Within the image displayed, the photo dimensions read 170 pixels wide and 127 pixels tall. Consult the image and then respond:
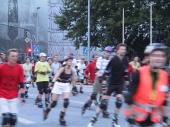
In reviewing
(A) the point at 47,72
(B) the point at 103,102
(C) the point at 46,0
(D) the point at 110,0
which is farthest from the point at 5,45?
(B) the point at 103,102

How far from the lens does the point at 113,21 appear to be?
138 feet

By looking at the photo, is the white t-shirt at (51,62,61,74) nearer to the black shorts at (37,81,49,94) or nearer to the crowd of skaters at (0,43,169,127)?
the crowd of skaters at (0,43,169,127)

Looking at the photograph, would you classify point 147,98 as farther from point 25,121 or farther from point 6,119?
point 25,121

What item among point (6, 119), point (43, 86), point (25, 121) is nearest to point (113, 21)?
point (43, 86)

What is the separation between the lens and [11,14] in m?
71.8

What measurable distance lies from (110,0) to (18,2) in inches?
1281

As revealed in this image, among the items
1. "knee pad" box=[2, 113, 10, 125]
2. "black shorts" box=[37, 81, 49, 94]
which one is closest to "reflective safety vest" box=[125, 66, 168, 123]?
"knee pad" box=[2, 113, 10, 125]

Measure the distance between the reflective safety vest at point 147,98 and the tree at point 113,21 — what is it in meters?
34.7

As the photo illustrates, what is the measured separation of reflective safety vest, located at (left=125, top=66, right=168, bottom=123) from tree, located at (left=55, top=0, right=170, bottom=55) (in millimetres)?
34657

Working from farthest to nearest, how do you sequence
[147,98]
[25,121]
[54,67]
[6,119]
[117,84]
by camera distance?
[54,67], [25,121], [117,84], [6,119], [147,98]

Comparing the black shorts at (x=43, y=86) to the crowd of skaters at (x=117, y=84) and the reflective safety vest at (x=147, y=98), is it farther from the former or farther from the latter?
the reflective safety vest at (x=147, y=98)

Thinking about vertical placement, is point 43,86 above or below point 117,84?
below

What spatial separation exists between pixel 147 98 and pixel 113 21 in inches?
1453

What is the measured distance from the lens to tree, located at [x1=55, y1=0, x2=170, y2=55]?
1622 inches
